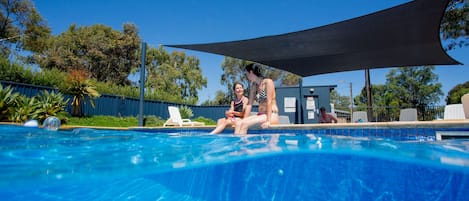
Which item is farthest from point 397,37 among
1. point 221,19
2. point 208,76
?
point 208,76

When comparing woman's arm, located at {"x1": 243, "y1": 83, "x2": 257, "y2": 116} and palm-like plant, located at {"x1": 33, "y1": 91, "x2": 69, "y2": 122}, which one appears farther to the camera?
palm-like plant, located at {"x1": 33, "y1": 91, "x2": 69, "y2": 122}

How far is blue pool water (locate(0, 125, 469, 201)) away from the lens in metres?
1.91

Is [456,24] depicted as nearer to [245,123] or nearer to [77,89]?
[245,123]

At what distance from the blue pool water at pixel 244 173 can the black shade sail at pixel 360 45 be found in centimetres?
315

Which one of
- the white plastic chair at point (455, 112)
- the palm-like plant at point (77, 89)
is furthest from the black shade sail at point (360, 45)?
the palm-like plant at point (77, 89)

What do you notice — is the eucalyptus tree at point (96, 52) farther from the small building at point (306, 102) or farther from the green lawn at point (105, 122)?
the small building at point (306, 102)

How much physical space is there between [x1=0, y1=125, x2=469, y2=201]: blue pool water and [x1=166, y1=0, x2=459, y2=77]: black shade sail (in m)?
3.15

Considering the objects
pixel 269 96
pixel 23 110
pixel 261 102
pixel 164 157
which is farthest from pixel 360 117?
pixel 23 110

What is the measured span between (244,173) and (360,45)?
16.5ft

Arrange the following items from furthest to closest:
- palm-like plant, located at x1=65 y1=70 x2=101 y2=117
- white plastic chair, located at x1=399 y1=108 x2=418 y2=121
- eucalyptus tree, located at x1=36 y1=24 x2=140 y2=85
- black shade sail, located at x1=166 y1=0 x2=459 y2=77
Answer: eucalyptus tree, located at x1=36 y1=24 x2=140 y2=85 → palm-like plant, located at x1=65 y1=70 x2=101 y2=117 → white plastic chair, located at x1=399 y1=108 x2=418 y2=121 → black shade sail, located at x1=166 y1=0 x2=459 y2=77

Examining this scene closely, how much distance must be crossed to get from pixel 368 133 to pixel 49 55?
2529 cm

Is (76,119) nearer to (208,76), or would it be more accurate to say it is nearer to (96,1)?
(96,1)

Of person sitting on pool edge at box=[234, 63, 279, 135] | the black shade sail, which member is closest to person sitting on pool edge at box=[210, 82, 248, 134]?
person sitting on pool edge at box=[234, 63, 279, 135]

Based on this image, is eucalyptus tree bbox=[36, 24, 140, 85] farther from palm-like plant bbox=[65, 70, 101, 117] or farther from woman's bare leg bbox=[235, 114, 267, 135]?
woman's bare leg bbox=[235, 114, 267, 135]
